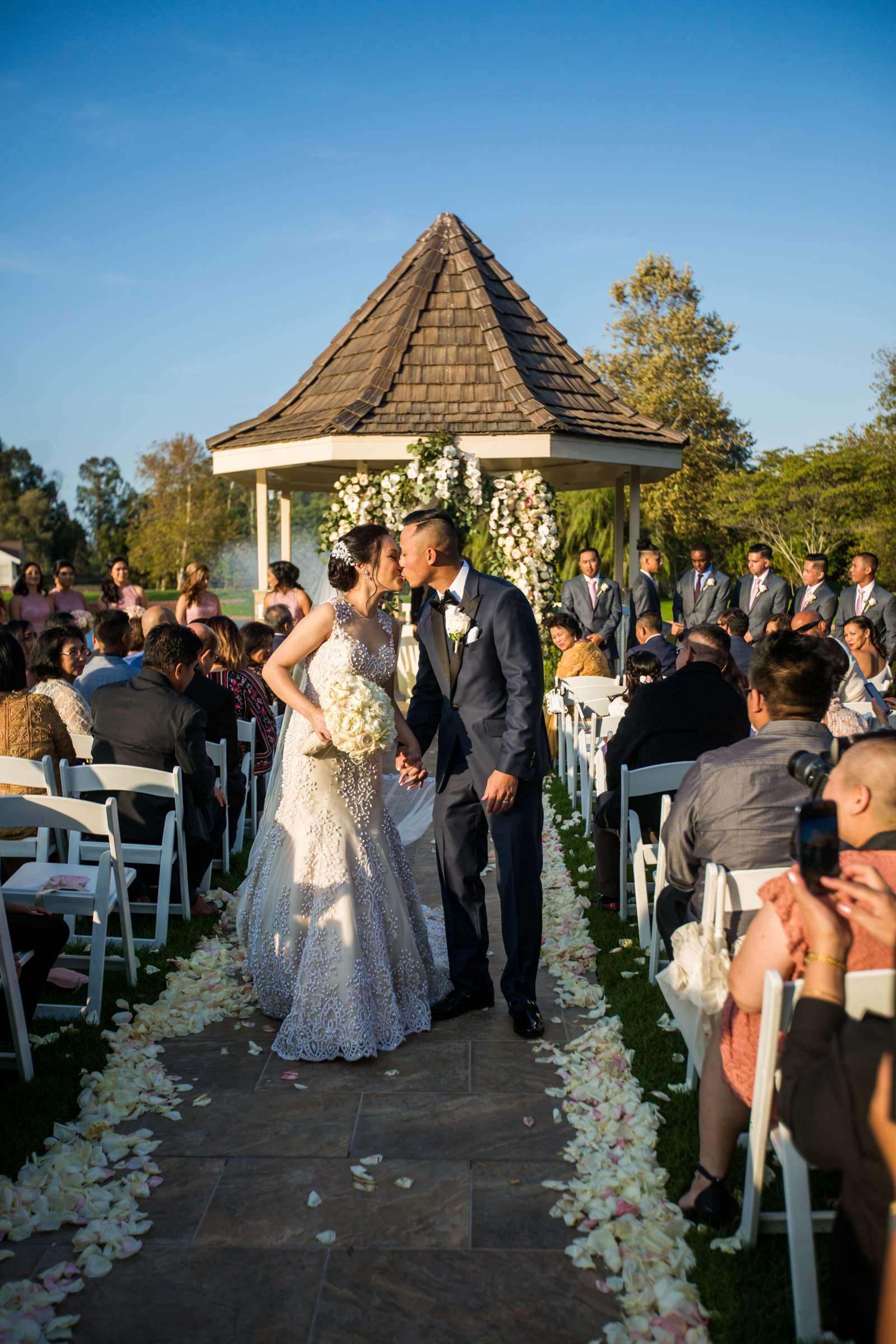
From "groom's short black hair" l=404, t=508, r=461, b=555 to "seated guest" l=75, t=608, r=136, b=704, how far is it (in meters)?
3.50

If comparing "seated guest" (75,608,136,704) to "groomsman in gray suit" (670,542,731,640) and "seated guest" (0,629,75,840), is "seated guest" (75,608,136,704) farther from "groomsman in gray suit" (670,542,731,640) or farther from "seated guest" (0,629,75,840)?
"groomsman in gray suit" (670,542,731,640)

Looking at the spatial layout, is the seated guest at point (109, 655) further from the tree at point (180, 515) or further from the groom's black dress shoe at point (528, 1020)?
the tree at point (180, 515)

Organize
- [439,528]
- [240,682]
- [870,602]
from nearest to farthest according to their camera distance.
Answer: [439,528] < [240,682] < [870,602]

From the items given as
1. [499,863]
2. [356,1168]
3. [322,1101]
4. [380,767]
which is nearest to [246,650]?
[380,767]

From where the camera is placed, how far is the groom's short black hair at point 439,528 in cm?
477

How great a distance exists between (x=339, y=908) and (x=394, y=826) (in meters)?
0.62

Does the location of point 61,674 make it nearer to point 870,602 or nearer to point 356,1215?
point 356,1215

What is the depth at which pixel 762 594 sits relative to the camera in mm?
13758

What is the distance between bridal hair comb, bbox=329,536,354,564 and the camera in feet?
16.0

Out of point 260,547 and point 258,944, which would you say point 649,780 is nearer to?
point 258,944

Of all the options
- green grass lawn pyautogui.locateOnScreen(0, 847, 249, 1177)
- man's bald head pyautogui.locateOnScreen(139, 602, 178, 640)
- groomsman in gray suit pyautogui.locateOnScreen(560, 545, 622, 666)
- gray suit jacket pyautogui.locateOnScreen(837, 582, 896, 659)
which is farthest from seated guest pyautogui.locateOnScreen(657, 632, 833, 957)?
groomsman in gray suit pyautogui.locateOnScreen(560, 545, 622, 666)

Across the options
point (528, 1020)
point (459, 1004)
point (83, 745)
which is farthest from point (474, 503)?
point (528, 1020)

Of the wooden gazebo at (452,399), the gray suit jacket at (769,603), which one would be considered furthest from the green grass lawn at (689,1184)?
the wooden gazebo at (452,399)

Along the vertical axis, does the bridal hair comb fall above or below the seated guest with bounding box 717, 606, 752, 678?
above
